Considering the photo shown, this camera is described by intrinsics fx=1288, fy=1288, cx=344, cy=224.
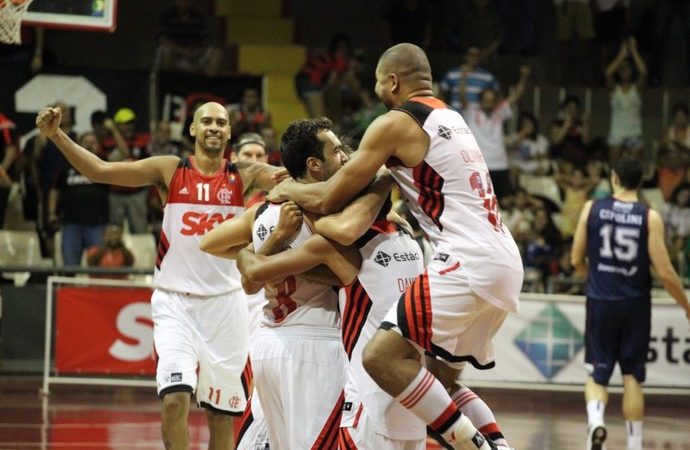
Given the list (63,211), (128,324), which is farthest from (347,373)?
(63,211)

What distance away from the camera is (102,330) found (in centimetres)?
1376

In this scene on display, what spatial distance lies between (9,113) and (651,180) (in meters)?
9.35

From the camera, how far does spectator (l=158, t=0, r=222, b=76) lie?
18.3 meters

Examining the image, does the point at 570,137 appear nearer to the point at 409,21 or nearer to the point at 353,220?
the point at 409,21

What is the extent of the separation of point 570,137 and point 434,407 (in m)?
14.0

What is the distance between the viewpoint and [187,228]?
27.9ft

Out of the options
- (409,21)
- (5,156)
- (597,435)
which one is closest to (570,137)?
(409,21)

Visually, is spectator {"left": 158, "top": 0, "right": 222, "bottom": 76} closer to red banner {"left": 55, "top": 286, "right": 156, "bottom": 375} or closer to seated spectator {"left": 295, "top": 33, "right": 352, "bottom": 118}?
seated spectator {"left": 295, "top": 33, "right": 352, "bottom": 118}

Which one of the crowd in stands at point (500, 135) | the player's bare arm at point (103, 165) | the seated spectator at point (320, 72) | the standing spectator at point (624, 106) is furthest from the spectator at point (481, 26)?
the player's bare arm at point (103, 165)

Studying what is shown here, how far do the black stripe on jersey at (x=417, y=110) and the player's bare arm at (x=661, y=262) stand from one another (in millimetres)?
4645

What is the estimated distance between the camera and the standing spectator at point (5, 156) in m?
16.0

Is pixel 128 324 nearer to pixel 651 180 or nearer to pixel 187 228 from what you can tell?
pixel 187 228

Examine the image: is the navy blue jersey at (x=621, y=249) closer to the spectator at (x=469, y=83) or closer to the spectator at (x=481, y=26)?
the spectator at (x=469, y=83)

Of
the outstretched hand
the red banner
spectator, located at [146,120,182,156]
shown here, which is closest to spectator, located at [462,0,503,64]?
spectator, located at [146,120,182,156]
